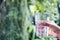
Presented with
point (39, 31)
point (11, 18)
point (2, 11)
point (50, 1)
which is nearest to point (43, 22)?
point (39, 31)

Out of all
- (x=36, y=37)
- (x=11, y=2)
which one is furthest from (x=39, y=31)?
(x=11, y=2)

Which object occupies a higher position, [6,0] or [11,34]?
[6,0]

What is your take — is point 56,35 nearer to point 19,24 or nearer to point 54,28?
point 54,28

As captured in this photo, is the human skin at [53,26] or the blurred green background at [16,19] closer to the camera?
the blurred green background at [16,19]

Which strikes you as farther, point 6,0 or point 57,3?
point 57,3

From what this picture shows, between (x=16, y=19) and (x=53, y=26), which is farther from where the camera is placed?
(x=53, y=26)

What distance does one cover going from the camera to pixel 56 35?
76.7 inches

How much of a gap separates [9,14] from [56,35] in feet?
2.14

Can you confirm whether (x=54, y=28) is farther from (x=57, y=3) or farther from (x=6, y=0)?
(x=6, y=0)

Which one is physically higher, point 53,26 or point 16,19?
point 16,19

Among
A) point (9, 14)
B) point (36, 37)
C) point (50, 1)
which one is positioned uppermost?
point (50, 1)

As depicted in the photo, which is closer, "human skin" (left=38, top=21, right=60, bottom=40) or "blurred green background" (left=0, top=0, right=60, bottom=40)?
"blurred green background" (left=0, top=0, right=60, bottom=40)

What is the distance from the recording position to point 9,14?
1832 millimetres

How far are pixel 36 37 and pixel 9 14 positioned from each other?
458 millimetres
